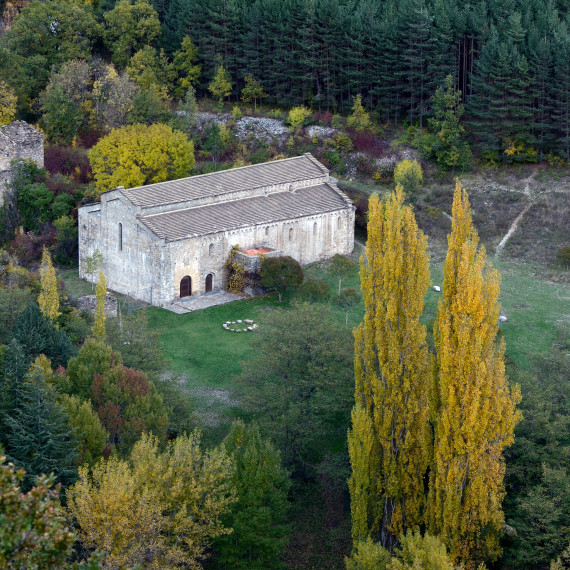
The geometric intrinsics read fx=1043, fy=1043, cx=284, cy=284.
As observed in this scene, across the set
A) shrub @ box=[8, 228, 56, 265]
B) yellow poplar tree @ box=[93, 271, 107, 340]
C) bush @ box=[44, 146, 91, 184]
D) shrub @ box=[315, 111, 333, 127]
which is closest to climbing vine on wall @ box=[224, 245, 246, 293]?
shrub @ box=[8, 228, 56, 265]

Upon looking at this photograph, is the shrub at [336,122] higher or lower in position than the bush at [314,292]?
higher

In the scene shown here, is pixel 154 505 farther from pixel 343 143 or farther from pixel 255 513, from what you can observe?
pixel 343 143

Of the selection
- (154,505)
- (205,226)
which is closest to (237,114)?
(205,226)

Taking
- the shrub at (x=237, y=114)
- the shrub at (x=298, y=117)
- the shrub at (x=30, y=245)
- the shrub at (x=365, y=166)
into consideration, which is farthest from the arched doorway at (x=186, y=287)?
the shrub at (x=237, y=114)

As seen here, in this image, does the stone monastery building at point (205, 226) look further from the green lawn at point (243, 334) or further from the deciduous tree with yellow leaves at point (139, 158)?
the deciduous tree with yellow leaves at point (139, 158)

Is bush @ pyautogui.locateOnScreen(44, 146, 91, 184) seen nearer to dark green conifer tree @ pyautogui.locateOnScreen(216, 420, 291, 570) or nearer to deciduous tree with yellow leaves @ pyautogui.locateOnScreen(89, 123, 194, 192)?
deciduous tree with yellow leaves @ pyautogui.locateOnScreen(89, 123, 194, 192)
